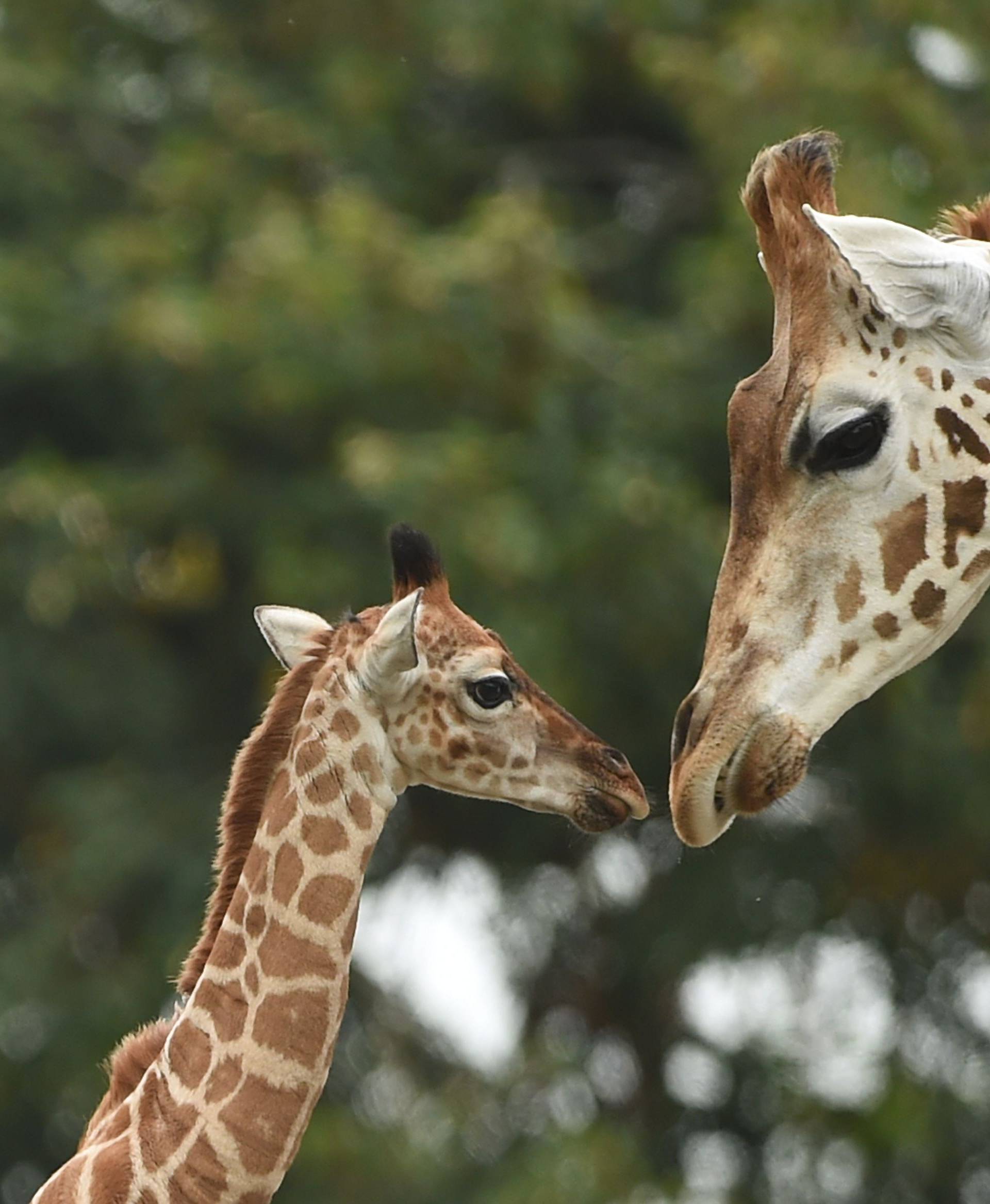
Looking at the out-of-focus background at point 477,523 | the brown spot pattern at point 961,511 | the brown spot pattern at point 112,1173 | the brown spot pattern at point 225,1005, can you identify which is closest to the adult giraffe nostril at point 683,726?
the brown spot pattern at point 961,511

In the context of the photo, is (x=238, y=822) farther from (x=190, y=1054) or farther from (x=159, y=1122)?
(x=159, y=1122)

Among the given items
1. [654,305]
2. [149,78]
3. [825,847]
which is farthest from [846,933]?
[149,78]

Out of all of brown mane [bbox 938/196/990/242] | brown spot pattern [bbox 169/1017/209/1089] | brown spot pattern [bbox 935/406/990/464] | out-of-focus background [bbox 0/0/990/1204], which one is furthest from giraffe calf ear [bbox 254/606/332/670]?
out-of-focus background [bbox 0/0/990/1204]

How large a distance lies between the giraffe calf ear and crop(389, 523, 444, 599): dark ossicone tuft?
181 mm

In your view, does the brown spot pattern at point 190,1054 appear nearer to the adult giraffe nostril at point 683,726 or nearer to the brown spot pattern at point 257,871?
the brown spot pattern at point 257,871

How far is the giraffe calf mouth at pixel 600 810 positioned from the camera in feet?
17.3

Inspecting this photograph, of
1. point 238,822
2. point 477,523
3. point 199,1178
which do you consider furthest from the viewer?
point 477,523

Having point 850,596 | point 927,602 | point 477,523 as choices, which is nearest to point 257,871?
point 850,596

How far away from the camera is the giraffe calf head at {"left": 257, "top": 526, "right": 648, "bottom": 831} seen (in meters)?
5.13

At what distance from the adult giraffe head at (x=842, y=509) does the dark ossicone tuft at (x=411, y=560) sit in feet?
2.55

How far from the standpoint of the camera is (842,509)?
4.63m

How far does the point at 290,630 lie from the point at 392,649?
13.6 inches

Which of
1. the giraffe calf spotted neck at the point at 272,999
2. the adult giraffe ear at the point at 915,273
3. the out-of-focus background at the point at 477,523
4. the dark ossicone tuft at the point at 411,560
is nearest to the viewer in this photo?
the adult giraffe ear at the point at 915,273

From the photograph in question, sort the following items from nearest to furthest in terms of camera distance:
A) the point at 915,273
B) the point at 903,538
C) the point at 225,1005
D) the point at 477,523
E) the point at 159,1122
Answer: the point at 915,273
the point at 903,538
the point at 159,1122
the point at 225,1005
the point at 477,523
